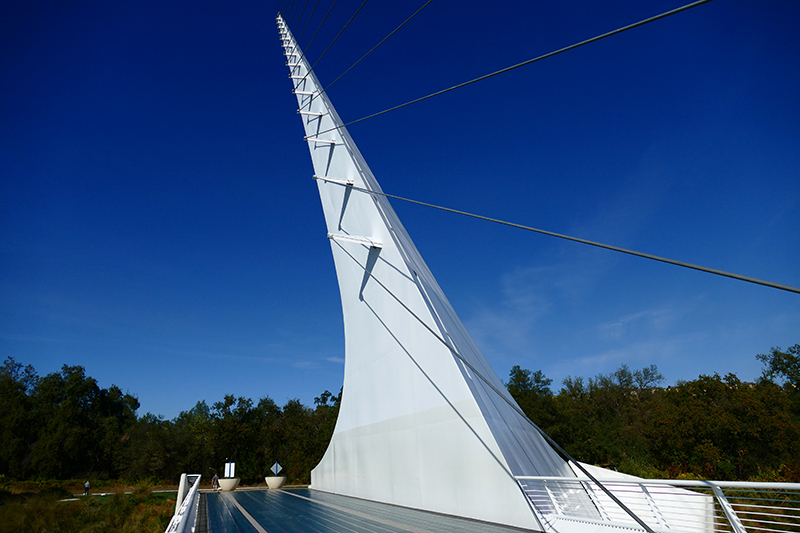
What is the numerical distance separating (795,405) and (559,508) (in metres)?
32.9

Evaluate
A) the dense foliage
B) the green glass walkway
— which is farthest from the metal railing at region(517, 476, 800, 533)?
the dense foliage

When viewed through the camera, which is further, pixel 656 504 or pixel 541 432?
pixel 541 432

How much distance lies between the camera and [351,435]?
10.8 meters

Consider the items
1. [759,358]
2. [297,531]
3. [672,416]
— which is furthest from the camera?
[759,358]

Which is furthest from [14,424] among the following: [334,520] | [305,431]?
[334,520]

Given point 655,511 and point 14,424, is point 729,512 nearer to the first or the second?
point 655,511

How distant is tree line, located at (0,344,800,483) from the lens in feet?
78.7

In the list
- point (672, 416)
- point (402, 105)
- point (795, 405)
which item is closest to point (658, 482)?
point (402, 105)

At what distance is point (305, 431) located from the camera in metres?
32.3

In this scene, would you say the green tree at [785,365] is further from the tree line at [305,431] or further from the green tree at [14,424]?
the green tree at [14,424]

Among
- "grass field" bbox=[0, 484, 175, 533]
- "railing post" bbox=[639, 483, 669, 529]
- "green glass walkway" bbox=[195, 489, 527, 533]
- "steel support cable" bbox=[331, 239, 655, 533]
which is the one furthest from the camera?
"grass field" bbox=[0, 484, 175, 533]

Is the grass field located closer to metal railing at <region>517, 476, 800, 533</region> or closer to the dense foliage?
metal railing at <region>517, 476, 800, 533</region>

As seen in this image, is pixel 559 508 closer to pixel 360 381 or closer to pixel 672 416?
pixel 360 381

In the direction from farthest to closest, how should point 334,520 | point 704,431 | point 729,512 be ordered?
1. point 704,431
2. point 334,520
3. point 729,512
